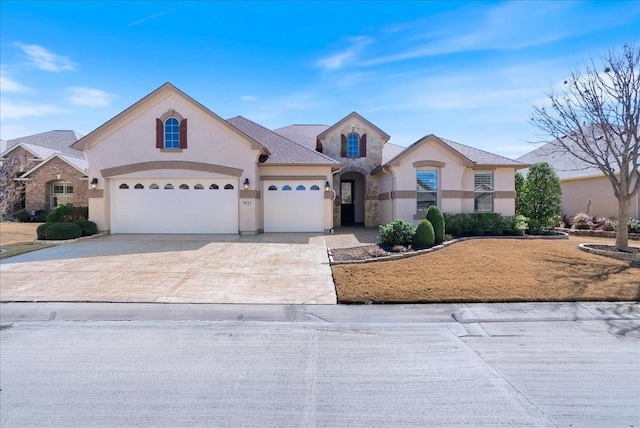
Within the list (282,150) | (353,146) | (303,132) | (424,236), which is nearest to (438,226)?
(424,236)

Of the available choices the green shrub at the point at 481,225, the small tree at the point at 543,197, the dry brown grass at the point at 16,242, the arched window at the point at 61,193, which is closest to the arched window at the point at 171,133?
the dry brown grass at the point at 16,242

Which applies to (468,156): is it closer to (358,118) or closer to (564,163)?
(358,118)

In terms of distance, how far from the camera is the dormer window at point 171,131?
15008 mm

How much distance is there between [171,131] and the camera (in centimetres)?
1514

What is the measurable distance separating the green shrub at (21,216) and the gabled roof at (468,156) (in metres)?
23.2

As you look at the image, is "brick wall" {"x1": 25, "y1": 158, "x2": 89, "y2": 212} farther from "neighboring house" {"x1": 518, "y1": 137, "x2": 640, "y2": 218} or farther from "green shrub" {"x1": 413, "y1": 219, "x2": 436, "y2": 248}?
"neighboring house" {"x1": 518, "y1": 137, "x2": 640, "y2": 218}

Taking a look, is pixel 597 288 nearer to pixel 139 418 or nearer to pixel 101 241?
pixel 139 418

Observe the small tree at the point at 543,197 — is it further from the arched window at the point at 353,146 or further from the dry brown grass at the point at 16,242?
the dry brown grass at the point at 16,242

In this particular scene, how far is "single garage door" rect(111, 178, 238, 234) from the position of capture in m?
15.1

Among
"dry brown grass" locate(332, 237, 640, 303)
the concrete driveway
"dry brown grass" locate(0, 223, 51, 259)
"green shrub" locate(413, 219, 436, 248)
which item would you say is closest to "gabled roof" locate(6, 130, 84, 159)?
"dry brown grass" locate(0, 223, 51, 259)

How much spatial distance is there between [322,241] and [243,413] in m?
10.1

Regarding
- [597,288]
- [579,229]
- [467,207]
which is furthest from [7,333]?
[579,229]

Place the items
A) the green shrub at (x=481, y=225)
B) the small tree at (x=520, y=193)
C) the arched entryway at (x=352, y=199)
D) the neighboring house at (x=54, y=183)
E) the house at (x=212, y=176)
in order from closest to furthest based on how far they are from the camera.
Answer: the green shrub at (x=481, y=225) < the house at (x=212, y=176) < the small tree at (x=520, y=193) < the arched entryway at (x=352, y=199) < the neighboring house at (x=54, y=183)

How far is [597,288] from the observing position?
7.27m
